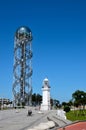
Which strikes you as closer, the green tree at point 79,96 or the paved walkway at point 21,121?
the paved walkway at point 21,121

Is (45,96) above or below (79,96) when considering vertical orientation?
above

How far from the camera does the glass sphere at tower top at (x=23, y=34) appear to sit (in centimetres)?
10212

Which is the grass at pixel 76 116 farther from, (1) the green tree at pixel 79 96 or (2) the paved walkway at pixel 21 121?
(1) the green tree at pixel 79 96

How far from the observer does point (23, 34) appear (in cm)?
10219

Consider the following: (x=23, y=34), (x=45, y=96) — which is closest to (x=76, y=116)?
(x=45, y=96)

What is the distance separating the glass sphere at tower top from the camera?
4021 inches

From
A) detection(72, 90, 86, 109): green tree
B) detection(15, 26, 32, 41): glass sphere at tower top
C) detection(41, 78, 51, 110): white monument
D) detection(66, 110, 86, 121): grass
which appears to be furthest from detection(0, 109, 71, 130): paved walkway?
detection(15, 26, 32, 41): glass sphere at tower top

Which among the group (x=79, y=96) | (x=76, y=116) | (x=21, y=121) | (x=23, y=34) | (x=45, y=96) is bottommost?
(x=21, y=121)

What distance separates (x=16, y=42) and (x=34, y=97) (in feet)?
140

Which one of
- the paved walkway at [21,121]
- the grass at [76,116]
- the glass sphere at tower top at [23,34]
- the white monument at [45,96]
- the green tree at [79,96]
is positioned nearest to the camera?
the paved walkway at [21,121]

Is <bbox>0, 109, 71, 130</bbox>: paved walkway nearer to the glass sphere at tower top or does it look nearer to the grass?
the grass

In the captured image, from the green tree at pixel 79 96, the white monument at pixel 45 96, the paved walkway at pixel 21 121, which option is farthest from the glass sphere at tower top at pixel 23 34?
the paved walkway at pixel 21 121

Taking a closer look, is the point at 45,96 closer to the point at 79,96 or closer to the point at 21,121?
the point at 79,96

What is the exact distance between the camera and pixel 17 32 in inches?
4114
